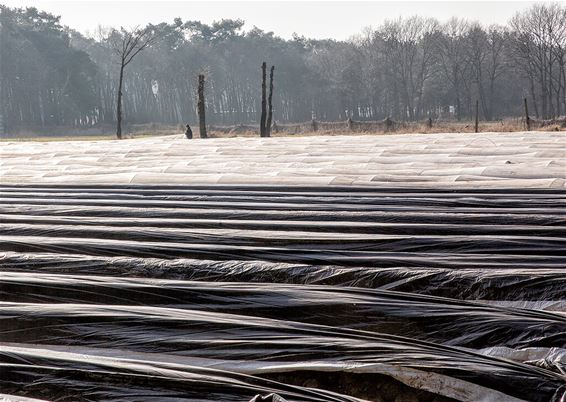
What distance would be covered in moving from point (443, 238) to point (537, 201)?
3.20ft

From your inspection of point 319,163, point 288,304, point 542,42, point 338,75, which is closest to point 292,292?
point 288,304

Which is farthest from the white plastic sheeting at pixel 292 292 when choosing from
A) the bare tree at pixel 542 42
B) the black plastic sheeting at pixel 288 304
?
the bare tree at pixel 542 42

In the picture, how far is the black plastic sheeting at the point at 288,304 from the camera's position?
1.45 meters

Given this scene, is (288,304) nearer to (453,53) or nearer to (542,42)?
(542,42)

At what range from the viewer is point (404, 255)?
7.64 ft

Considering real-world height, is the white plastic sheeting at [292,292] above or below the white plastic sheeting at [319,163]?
below

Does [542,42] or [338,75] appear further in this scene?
[338,75]

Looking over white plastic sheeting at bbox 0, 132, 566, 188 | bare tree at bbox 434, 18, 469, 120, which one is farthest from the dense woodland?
white plastic sheeting at bbox 0, 132, 566, 188

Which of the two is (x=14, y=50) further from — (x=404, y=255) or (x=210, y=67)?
(x=404, y=255)

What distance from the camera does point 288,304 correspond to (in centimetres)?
187

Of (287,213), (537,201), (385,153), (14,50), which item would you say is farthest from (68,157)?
(14,50)

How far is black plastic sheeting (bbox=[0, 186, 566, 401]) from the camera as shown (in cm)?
145

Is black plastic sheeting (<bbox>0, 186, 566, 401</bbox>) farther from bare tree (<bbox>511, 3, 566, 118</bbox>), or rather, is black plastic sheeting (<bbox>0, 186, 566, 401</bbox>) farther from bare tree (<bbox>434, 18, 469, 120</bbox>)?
bare tree (<bbox>434, 18, 469, 120</bbox>)

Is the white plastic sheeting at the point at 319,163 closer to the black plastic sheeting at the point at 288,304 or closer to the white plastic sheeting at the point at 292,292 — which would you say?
the white plastic sheeting at the point at 292,292
